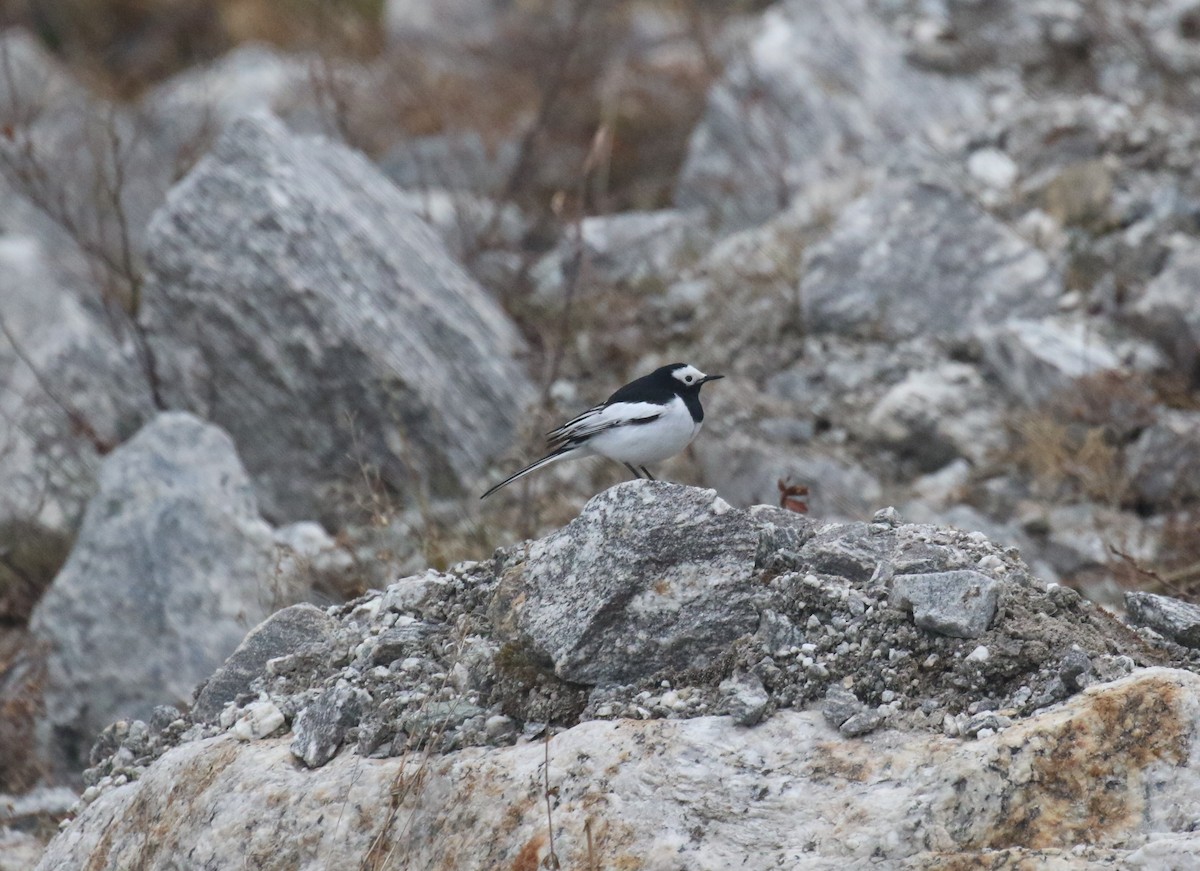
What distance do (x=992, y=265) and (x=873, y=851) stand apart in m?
7.76

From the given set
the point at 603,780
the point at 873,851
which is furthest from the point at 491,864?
the point at 873,851

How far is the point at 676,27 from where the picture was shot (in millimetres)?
17953

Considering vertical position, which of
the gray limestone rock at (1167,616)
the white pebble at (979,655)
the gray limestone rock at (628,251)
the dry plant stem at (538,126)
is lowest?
the gray limestone rock at (628,251)

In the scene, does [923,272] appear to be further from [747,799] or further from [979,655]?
[747,799]

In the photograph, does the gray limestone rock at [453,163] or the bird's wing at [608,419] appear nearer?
the bird's wing at [608,419]

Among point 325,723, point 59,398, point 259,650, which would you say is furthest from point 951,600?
point 59,398

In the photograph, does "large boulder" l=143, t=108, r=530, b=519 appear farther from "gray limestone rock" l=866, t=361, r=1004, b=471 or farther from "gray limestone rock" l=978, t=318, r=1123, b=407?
"gray limestone rock" l=978, t=318, r=1123, b=407

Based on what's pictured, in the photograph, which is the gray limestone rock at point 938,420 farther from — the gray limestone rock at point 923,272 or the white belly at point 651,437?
the white belly at point 651,437

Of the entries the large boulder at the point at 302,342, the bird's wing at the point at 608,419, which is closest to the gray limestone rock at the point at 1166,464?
the bird's wing at the point at 608,419

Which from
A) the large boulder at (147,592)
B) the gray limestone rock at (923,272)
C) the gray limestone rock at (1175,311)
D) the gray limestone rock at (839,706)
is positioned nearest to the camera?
the gray limestone rock at (839,706)

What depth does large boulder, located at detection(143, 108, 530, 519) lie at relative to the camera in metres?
9.83

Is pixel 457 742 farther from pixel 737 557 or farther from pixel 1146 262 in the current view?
pixel 1146 262

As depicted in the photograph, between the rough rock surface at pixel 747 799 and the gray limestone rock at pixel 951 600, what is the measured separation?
1.33 ft

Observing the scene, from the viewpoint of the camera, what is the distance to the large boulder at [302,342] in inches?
387
